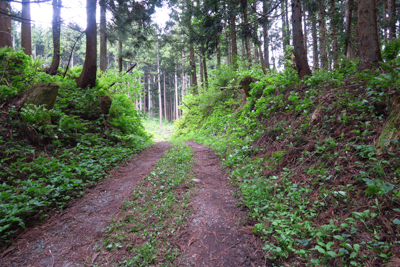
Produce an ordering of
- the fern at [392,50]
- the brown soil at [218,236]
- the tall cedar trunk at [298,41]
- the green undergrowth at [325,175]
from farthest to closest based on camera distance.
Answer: the tall cedar trunk at [298,41] → the fern at [392,50] → the brown soil at [218,236] → the green undergrowth at [325,175]

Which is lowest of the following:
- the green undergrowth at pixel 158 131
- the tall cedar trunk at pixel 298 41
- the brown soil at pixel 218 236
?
the brown soil at pixel 218 236

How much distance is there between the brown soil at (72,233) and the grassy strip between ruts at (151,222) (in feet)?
0.74

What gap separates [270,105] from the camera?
6.92 meters

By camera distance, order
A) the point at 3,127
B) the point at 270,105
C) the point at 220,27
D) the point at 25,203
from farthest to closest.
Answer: the point at 220,27 → the point at 270,105 → the point at 3,127 → the point at 25,203

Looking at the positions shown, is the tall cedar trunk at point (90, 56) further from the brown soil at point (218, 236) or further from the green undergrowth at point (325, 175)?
the brown soil at point (218, 236)

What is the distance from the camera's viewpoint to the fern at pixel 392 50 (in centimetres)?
511

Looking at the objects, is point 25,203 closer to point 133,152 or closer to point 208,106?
point 133,152

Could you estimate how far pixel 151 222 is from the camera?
3250mm

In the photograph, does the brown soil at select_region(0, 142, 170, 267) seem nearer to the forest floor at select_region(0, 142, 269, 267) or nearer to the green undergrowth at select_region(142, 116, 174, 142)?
the forest floor at select_region(0, 142, 269, 267)

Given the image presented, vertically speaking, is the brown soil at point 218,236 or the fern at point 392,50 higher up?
the fern at point 392,50

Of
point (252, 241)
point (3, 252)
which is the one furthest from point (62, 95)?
point (252, 241)

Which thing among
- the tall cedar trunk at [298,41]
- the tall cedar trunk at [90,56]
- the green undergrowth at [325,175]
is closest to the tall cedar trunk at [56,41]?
the tall cedar trunk at [90,56]

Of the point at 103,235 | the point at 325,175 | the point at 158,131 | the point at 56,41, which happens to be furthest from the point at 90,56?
the point at 158,131

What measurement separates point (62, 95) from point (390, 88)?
9915 millimetres
